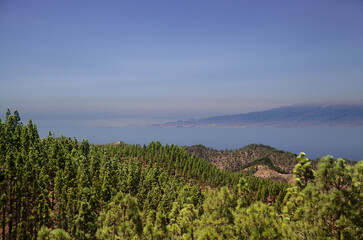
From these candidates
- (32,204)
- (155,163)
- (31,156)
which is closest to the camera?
(32,204)

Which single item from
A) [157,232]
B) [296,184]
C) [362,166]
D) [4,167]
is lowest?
[157,232]

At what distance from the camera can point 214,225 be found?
66.3 feet

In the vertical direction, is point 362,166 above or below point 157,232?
above

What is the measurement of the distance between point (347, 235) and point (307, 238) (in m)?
2.37

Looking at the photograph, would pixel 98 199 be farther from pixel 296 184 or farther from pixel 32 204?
pixel 296 184

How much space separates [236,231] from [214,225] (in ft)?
8.39

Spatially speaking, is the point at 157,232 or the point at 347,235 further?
the point at 157,232

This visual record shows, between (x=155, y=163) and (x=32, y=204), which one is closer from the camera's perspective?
(x=32, y=204)

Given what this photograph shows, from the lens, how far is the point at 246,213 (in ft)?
63.3

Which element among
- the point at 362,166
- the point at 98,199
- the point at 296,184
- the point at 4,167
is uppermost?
the point at 362,166

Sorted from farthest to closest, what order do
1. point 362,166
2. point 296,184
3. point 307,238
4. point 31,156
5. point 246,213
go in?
point 31,156
point 246,213
point 296,184
point 307,238
point 362,166

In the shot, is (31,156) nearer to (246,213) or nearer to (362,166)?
(246,213)

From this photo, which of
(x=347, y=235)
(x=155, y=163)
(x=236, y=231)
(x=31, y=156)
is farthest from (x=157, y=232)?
(x=155, y=163)

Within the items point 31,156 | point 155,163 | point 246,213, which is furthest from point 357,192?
point 155,163
